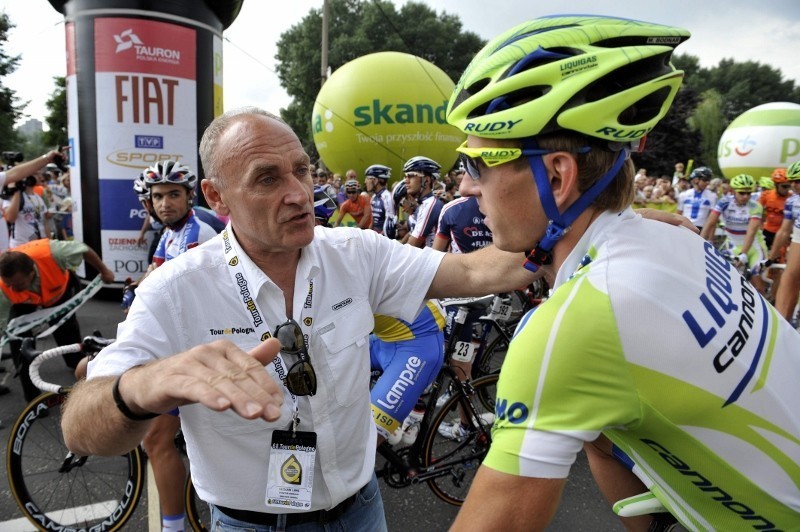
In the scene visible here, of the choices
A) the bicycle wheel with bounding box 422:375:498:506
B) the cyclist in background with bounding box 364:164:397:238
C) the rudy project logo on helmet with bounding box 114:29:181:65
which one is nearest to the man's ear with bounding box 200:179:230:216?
the bicycle wheel with bounding box 422:375:498:506

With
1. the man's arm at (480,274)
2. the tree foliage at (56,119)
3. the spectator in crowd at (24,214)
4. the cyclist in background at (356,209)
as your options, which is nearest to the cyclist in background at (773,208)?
the cyclist in background at (356,209)

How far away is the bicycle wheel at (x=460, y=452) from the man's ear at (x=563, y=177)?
2.59 meters

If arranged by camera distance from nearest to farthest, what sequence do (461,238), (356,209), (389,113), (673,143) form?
(461,238)
(356,209)
(389,113)
(673,143)

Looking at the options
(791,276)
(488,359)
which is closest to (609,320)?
(488,359)

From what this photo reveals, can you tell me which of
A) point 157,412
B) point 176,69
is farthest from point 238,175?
point 176,69

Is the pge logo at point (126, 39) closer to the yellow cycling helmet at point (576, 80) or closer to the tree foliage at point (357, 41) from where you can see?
the yellow cycling helmet at point (576, 80)

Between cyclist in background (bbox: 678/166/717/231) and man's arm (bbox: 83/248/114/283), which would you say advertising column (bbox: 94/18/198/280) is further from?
cyclist in background (bbox: 678/166/717/231)

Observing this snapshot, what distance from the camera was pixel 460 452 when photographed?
12.2ft

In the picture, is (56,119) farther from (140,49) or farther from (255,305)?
(255,305)

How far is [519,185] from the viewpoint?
4.35 feet

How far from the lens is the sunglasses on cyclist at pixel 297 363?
155cm

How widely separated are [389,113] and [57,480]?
14.7 meters

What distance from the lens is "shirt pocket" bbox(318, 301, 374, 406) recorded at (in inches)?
66.8

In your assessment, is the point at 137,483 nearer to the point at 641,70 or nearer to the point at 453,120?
the point at 453,120
